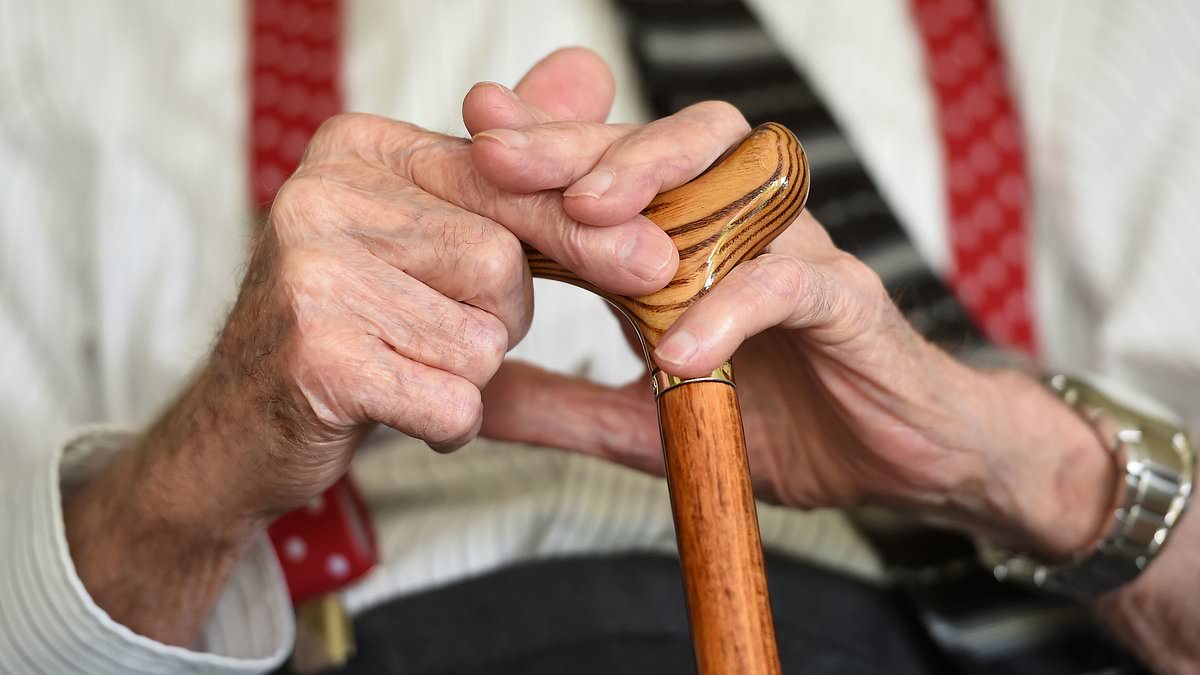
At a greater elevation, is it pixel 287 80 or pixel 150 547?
pixel 287 80

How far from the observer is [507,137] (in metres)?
0.57

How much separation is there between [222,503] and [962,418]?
1.59 ft

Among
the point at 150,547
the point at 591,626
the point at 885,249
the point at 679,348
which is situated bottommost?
the point at 591,626

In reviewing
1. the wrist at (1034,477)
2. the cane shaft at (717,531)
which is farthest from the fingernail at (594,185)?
the wrist at (1034,477)

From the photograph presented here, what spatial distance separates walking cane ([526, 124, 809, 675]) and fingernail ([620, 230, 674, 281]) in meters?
0.02

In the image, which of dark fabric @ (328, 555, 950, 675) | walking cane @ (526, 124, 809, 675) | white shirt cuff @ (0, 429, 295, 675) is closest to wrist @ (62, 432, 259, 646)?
white shirt cuff @ (0, 429, 295, 675)

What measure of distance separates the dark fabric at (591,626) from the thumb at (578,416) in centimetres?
17

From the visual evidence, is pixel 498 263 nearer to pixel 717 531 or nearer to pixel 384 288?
pixel 384 288

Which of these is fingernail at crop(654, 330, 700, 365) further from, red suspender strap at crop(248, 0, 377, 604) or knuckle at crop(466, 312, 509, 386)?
red suspender strap at crop(248, 0, 377, 604)

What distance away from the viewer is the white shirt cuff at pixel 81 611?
694 mm

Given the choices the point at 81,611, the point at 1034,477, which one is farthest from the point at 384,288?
the point at 1034,477

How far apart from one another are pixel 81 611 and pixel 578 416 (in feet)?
1.10

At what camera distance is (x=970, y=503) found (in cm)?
83

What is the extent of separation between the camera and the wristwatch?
843 millimetres
